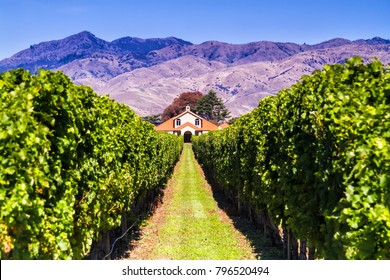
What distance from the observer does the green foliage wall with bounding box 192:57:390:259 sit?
199 inches

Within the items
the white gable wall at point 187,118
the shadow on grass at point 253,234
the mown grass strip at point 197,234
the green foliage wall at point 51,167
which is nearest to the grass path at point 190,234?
the mown grass strip at point 197,234

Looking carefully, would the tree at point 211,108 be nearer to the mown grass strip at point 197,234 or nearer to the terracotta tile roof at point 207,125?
the terracotta tile roof at point 207,125

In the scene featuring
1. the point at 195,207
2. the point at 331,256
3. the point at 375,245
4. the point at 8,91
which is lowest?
the point at 195,207

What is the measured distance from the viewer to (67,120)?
6.62 meters

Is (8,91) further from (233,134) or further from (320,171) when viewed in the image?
(233,134)

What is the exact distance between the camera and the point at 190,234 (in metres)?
15.1

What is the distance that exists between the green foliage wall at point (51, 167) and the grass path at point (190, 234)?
3692 mm

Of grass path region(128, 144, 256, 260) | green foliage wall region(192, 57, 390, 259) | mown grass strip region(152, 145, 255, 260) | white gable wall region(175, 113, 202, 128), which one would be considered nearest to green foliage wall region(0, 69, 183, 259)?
grass path region(128, 144, 256, 260)

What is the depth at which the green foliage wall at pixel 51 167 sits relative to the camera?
4844 mm

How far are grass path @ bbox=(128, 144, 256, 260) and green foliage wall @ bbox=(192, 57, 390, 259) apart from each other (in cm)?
304

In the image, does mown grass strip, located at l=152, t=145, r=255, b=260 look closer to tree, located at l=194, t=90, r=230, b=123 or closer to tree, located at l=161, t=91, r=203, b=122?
tree, located at l=194, t=90, r=230, b=123

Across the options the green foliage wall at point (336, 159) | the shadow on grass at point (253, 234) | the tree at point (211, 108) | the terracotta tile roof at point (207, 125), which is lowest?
the shadow on grass at point (253, 234)
